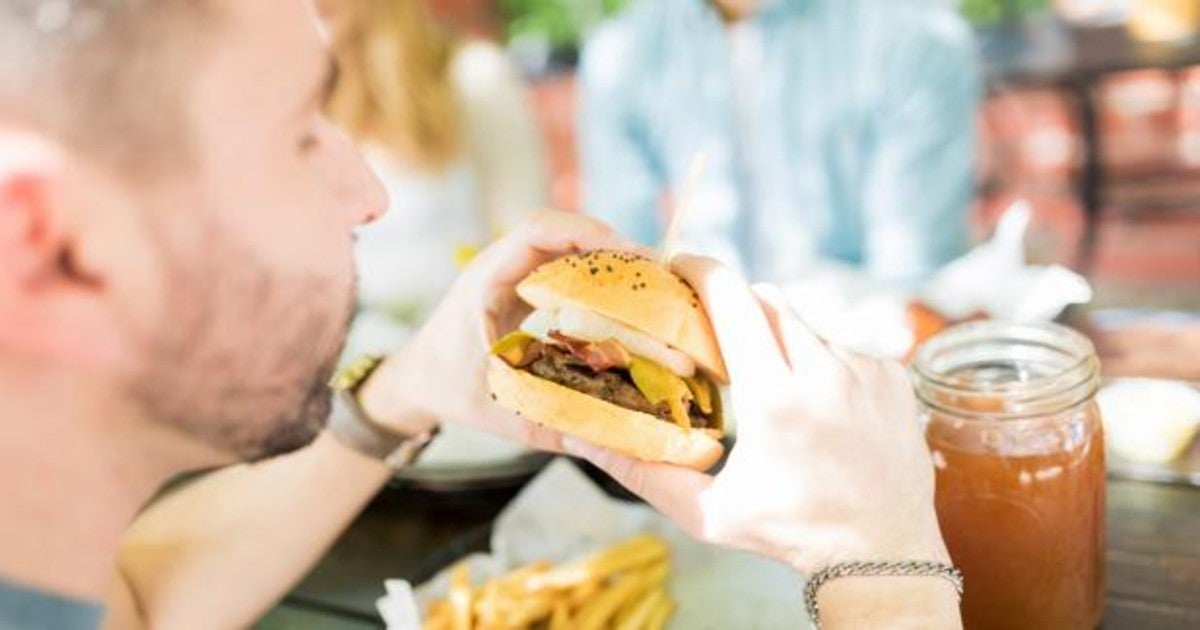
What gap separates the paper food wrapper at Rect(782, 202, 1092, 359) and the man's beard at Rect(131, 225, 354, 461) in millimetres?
882

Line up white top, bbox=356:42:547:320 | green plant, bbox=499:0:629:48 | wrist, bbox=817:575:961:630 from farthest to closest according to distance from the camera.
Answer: green plant, bbox=499:0:629:48, white top, bbox=356:42:547:320, wrist, bbox=817:575:961:630

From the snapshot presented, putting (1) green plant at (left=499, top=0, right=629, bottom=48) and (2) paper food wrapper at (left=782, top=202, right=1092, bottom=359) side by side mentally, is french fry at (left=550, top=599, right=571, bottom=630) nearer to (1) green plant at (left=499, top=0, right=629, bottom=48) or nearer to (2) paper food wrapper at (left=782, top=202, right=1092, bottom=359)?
(2) paper food wrapper at (left=782, top=202, right=1092, bottom=359)

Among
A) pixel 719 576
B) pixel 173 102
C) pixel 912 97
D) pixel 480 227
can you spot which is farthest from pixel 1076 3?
pixel 173 102

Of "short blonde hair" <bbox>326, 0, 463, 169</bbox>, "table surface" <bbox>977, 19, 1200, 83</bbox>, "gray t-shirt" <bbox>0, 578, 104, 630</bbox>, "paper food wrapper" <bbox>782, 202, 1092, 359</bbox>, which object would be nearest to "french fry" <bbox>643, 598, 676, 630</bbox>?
"paper food wrapper" <bbox>782, 202, 1092, 359</bbox>

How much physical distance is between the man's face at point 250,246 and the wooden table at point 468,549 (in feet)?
1.61

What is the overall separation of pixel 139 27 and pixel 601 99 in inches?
92.8

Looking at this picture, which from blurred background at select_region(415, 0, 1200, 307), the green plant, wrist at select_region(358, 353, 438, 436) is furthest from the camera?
the green plant

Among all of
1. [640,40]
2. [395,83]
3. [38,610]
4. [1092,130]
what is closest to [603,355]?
[38,610]

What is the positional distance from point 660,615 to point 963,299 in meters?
0.81

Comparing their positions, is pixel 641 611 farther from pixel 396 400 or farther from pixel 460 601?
pixel 396 400

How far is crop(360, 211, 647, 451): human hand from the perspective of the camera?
4.46 feet

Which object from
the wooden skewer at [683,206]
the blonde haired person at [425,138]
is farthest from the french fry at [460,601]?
the blonde haired person at [425,138]

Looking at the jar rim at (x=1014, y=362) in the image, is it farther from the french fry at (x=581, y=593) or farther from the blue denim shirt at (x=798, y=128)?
the blue denim shirt at (x=798, y=128)

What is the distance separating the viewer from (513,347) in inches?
52.0
